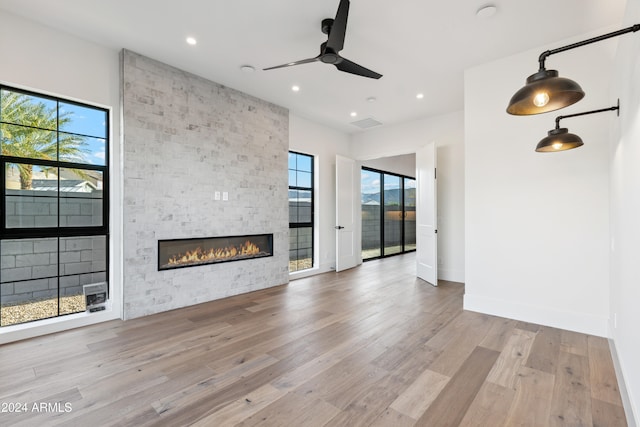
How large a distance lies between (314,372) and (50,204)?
3.24 metres

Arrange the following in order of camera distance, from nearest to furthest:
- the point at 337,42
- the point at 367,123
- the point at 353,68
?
the point at 337,42 → the point at 353,68 → the point at 367,123

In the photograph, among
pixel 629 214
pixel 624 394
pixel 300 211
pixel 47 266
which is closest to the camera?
pixel 629 214

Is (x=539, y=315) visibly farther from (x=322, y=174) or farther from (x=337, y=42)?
(x=322, y=174)

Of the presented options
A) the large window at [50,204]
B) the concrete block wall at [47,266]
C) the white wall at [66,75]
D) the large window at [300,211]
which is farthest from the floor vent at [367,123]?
the concrete block wall at [47,266]

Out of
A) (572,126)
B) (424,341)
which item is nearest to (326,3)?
(572,126)

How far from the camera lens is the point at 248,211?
479 cm

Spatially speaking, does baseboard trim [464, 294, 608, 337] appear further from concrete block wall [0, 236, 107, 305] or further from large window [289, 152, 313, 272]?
concrete block wall [0, 236, 107, 305]

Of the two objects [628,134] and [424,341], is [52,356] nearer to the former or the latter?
[424,341]

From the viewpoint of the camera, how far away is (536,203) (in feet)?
11.0

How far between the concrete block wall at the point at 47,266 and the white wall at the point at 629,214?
4690 millimetres

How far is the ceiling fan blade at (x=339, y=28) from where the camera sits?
7.77 ft

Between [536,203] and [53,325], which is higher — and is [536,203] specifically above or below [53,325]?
above

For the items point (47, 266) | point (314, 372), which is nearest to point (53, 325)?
point (47, 266)

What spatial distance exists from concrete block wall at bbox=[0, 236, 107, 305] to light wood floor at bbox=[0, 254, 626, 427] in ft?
1.69
